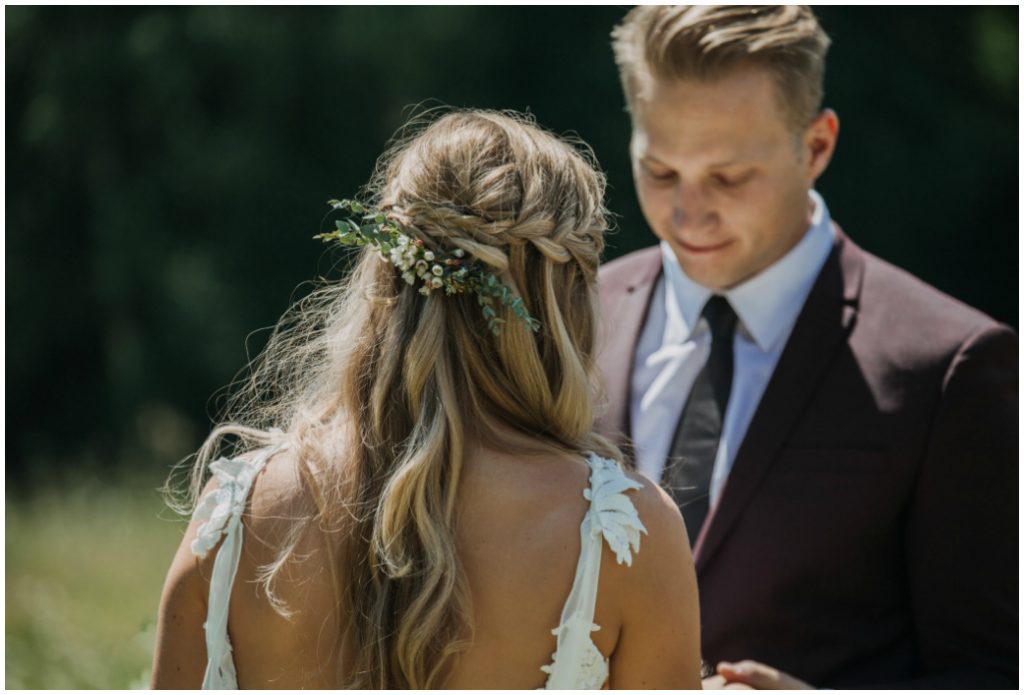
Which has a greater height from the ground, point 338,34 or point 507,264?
point 338,34

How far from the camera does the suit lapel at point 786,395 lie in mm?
3041

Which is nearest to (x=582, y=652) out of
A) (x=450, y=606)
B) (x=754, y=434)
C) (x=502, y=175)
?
(x=450, y=606)

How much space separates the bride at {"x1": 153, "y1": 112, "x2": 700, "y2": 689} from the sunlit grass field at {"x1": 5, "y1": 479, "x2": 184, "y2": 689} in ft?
4.32

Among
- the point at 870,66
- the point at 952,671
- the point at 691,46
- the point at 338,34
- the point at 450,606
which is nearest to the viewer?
the point at 450,606

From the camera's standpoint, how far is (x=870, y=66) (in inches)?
329

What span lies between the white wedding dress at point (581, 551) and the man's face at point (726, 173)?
1.23 metres

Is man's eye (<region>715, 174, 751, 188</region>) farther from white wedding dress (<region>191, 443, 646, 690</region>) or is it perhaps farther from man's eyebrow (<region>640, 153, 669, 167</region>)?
white wedding dress (<region>191, 443, 646, 690</region>)

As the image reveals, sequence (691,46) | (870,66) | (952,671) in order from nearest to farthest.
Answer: (952,671) < (691,46) < (870,66)

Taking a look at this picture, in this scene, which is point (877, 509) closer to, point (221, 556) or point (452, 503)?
point (452, 503)

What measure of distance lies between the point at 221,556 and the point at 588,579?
2.13ft

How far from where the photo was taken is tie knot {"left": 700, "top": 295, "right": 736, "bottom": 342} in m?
3.30

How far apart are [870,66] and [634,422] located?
586 cm

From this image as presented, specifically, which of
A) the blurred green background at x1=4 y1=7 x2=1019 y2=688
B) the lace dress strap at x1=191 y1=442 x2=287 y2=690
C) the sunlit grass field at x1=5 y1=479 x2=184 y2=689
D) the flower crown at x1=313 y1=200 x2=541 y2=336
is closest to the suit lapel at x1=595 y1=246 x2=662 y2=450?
the flower crown at x1=313 y1=200 x2=541 y2=336

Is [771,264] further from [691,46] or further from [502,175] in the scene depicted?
[502,175]
